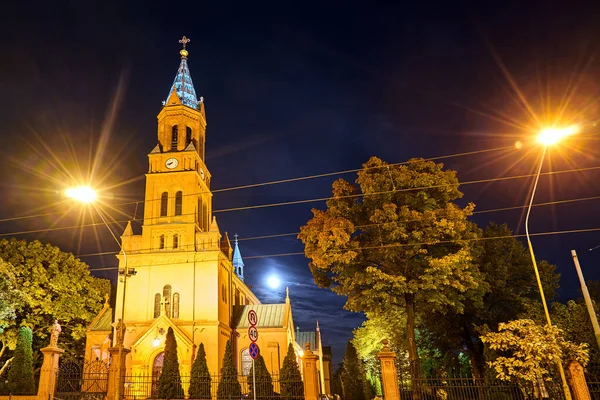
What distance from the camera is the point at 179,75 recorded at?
46.5 m

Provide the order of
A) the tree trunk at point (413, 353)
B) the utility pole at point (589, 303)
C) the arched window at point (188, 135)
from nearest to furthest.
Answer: the utility pole at point (589, 303)
the tree trunk at point (413, 353)
the arched window at point (188, 135)

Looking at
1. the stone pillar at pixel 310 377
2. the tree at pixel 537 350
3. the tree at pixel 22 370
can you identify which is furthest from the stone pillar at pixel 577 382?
the tree at pixel 22 370

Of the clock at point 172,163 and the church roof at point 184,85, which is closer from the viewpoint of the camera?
the clock at point 172,163

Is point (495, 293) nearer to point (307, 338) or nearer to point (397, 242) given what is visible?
point (397, 242)

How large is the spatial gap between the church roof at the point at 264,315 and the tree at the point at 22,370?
16.5 meters

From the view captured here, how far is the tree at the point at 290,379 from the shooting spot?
23.4 metres

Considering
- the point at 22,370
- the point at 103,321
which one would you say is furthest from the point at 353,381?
the point at 22,370

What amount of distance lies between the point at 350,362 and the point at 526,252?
22646 millimetres

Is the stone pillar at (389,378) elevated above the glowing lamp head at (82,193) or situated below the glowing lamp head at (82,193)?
below

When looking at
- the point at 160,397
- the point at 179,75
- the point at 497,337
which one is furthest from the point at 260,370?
the point at 179,75

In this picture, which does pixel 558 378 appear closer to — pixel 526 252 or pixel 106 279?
pixel 526 252

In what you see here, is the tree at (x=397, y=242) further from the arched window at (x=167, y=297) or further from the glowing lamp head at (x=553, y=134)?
the arched window at (x=167, y=297)

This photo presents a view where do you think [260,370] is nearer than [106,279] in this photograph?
Yes

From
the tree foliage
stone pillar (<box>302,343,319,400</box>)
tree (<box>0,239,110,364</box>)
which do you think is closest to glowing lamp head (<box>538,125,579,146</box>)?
the tree foliage
